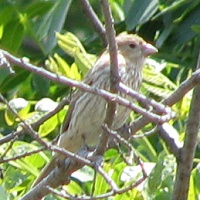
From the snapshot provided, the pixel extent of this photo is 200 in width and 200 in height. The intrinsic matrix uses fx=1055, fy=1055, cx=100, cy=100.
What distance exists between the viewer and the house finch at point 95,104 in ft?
17.4

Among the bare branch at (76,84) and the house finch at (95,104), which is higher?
the bare branch at (76,84)

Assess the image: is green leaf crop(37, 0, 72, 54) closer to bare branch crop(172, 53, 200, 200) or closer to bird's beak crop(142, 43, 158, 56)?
bird's beak crop(142, 43, 158, 56)

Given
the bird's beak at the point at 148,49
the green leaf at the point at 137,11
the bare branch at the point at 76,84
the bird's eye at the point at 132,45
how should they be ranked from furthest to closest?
the bird's eye at the point at 132,45 < the bird's beak at the point at 148,49 < the green leaf at the point at 137,11 < the bare branch at the point at 76,84

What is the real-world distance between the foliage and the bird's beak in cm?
5

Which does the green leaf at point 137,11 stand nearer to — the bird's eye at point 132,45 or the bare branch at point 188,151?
the bird's eye at point 132,45

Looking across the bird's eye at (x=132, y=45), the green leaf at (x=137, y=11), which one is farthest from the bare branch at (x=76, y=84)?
the bird's eye at (x=132, y=45)

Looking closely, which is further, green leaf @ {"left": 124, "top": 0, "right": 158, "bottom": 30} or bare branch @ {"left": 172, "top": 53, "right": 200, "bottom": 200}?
green leaf @ {"left": 124, "top": 0, "right": 158, "bottom": 30}

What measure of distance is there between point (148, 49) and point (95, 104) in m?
0.49

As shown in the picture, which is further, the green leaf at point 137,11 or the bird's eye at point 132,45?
the bird's eye at point 132,45

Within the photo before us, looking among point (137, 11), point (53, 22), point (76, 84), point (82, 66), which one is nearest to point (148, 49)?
point (137, 11)

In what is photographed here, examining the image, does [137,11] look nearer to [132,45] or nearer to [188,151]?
[132,45]

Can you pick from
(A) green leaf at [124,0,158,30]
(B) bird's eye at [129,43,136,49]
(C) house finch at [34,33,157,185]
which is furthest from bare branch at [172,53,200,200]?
(B) bird's eye at [129,43,136,49]

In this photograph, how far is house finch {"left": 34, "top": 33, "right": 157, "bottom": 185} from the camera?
17.4 ft

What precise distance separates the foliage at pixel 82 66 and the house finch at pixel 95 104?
101 mm
